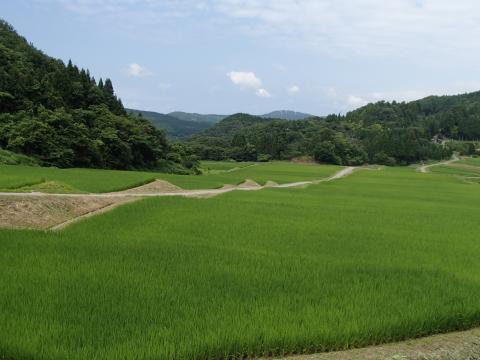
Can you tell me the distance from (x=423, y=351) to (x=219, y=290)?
3.24 m

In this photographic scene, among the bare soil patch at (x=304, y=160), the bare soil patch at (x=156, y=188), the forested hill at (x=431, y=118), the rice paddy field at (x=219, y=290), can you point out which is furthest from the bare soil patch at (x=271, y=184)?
the forested hill at (x=431, y=118)

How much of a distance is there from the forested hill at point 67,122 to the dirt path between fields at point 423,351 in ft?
131

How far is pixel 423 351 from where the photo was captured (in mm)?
6863

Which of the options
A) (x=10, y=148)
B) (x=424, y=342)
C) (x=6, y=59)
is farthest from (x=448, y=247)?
(x=6, y=59)

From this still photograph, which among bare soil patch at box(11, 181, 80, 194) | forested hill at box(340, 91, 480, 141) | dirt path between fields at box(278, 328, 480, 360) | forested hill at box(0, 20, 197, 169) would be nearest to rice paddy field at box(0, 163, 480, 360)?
dirt path between fields at box(278, 328, 480, 360)

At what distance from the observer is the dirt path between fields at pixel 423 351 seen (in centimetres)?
649

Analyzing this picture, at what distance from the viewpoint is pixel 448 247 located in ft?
46.4

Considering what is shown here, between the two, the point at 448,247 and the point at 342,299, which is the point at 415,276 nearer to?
the point at 342,299

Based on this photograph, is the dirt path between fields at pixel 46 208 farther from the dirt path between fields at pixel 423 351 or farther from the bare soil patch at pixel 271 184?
the bare soil patch at pixel 271 184

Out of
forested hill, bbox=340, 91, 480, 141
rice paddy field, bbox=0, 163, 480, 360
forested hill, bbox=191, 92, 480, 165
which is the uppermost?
Answer: forested hill, bbox=340, 91, 480, 141

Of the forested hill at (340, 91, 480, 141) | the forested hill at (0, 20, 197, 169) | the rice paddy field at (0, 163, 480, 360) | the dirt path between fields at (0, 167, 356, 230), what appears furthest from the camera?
the forested hill at (340, 91, 480, 141)

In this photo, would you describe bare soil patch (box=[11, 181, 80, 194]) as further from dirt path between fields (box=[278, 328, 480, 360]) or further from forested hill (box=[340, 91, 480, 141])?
forested hill (box=[340, 91, 480, 141])

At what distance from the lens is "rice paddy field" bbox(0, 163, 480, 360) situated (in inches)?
240

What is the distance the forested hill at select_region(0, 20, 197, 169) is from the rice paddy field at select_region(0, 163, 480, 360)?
30.5 metres
